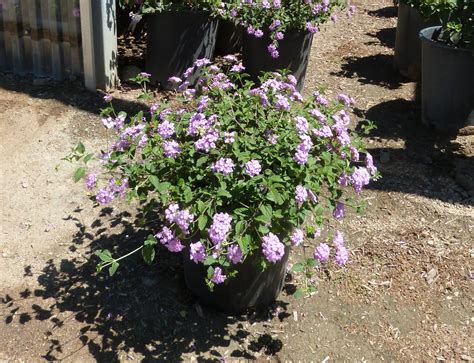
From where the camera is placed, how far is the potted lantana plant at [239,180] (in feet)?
7.73

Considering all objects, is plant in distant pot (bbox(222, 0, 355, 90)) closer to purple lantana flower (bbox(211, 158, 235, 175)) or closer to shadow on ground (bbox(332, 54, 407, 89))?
shadow on ground (bbox(332, 54, 407, 89))

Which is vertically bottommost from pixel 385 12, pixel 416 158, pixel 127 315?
pixel 127 315

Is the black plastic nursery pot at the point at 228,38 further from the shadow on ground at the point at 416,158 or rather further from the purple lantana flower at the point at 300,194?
the purple lantana flower at the point at 300,194

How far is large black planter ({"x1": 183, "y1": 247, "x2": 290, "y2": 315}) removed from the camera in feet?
9.00

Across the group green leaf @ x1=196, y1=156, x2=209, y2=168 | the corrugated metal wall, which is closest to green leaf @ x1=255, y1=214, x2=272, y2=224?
green leaf @ x1=196, y1=156, x2=209, y2=168

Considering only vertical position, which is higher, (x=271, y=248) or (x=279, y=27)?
(x=279, y=27)

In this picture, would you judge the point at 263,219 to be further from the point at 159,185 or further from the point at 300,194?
the point at 159,185

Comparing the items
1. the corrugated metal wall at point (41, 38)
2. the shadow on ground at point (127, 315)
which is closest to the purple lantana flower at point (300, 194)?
the shadow on ground at point (127, 315)

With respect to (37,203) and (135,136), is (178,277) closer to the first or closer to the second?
(135,136)

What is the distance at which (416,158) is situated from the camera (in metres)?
4.38

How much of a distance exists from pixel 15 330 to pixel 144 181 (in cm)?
93

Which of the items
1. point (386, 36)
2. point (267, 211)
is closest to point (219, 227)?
point (267, 211)

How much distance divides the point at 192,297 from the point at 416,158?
2.13 metres

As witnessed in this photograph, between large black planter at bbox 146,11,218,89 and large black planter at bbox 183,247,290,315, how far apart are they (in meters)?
2.45
